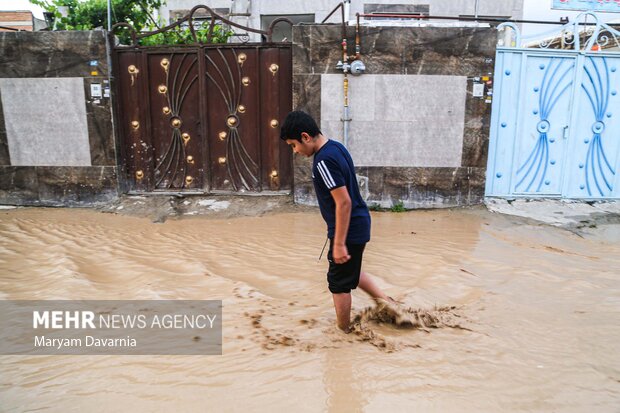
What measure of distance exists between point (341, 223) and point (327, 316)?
97 centimetres

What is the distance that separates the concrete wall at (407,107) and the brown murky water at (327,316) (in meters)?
0.79

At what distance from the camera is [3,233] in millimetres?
5723

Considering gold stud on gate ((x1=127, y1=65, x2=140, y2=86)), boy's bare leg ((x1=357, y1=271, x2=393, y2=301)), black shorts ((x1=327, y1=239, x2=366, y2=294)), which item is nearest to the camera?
black shorts ((x1=327, y1=239, x2=366, y2=294))

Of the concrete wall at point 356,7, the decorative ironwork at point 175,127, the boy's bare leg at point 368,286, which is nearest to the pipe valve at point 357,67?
the decorative ironwork at point 175,127

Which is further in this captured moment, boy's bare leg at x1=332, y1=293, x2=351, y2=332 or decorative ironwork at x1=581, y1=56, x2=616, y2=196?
decorative ironwork at x1=581, y1=56, x2=616, y2=196

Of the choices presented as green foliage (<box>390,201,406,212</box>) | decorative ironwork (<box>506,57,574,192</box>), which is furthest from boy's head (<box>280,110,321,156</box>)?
decorative ironwork (<box>506,57,574,192</box>)

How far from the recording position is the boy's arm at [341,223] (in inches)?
109

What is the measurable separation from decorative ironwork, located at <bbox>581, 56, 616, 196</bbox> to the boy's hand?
19.1 ft

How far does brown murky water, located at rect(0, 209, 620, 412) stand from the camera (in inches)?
95.1

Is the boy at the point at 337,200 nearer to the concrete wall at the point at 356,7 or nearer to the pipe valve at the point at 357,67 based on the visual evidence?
the pipe valve at the point at 357,67

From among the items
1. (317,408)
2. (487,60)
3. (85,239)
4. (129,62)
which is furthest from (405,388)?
(129,62)

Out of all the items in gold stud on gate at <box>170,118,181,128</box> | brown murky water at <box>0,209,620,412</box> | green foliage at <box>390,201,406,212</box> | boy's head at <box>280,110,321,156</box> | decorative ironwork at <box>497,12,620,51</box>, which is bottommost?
brown murky water at <box>0,209,620,412</box>

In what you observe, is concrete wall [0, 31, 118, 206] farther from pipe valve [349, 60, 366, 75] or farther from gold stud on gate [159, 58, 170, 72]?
pipe valve [349, 60, 366, 75]

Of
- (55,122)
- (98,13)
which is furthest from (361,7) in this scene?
(55,122)
